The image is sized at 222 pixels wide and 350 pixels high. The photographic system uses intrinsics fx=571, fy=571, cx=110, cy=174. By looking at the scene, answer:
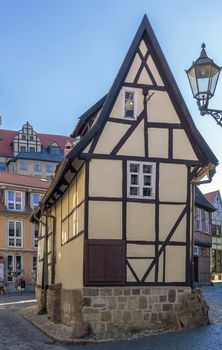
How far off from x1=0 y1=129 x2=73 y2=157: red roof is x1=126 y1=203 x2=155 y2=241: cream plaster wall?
72489 mm

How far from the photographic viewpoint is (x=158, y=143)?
17922 mm

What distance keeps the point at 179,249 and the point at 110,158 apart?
3502mm

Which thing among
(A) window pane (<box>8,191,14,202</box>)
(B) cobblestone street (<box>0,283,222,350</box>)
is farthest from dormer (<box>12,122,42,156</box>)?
(B) cobblestone street (<box>0,283,222,350</box>)

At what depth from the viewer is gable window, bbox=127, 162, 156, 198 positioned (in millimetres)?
17453

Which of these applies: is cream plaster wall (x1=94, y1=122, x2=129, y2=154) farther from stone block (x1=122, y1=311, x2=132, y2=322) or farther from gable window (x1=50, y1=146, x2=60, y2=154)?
gable window (x1=50, y1=146, x2=60, y2=154)

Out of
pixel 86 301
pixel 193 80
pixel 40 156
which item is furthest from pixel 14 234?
pixel 193 80

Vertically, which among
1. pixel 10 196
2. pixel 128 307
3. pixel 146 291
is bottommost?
pixel 128 307

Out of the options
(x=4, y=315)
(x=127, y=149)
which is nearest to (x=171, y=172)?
(x=127, y=149)

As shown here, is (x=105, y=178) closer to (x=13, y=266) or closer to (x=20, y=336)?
(x=20, y=336)

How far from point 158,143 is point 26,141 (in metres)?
74.7

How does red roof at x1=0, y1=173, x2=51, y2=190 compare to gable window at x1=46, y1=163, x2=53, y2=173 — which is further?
gable window at x1=46, y1=163, x2=53, y2=173

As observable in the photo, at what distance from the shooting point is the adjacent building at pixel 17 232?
50.0 m

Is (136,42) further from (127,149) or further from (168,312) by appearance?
(168,312)

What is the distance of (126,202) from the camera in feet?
56.3
